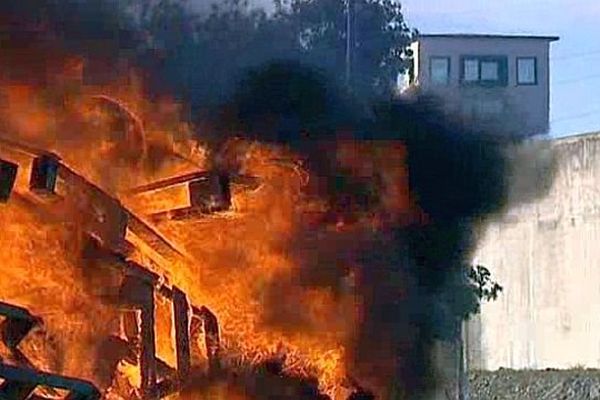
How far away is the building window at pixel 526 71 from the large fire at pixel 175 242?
14.8ft

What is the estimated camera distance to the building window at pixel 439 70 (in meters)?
16.8

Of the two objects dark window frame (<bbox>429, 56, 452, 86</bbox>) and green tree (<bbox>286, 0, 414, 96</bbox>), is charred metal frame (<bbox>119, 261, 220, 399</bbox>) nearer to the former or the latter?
green tree (<bbox>286, 0, 414, 96</bbox>)

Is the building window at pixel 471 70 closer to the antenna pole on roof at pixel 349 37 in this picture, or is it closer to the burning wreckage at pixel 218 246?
the antenna pole on roof at pixel 349 37

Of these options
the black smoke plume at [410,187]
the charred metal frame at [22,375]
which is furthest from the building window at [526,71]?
the charred metal frame at [22,375]

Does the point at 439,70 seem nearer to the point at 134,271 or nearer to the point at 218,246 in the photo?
the point at 218,246

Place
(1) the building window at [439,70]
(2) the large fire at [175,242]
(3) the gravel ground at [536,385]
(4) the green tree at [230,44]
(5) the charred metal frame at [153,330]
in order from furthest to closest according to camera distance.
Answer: (3) the gravel ground at [536,385], (1) the building window at [439,70], (4) the green tree at [230,44], (5) the charred metal frame at [153,330], (2) the large fire at [175,242]

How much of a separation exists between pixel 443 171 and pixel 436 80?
1342mm

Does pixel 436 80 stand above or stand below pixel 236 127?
above

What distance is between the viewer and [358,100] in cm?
1543

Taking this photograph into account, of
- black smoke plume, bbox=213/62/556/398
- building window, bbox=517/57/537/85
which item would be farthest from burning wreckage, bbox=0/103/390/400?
building window, bbox=517/57/537/85

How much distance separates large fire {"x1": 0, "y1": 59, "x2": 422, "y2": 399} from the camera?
13.8 metres

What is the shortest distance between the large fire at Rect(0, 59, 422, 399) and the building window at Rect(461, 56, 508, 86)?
2.76m

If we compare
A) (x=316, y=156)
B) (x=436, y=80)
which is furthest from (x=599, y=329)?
(x=316, y=156)

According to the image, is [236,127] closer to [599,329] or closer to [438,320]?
[438,320]
